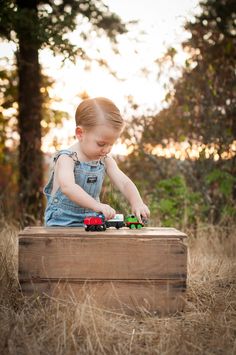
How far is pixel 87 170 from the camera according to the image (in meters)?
3.16

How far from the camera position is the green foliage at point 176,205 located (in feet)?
17.4

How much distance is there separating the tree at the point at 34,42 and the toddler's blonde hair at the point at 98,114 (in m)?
1.51

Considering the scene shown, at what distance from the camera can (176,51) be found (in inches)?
237

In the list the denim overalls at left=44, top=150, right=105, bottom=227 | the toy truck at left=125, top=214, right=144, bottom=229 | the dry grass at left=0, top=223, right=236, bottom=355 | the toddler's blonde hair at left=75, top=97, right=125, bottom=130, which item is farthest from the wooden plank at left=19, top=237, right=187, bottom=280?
the toddler's blonde hair at left=75, top=97, right=125, bottom=130

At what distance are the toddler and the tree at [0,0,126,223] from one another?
1.53m

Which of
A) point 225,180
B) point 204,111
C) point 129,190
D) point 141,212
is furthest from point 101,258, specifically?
point 204,111

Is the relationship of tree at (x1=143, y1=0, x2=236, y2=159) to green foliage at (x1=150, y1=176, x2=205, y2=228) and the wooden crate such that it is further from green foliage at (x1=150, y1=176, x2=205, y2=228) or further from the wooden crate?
the wooden crate

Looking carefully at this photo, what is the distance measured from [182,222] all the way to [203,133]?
1389mm

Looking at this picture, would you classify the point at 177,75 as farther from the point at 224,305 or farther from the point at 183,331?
the point at 183,331

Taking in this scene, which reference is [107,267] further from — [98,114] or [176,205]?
[176,205]

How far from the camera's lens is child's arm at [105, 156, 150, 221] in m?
3.06

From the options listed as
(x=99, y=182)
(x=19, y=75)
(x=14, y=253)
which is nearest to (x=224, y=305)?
(x=99, y=182)

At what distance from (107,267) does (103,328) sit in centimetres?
38

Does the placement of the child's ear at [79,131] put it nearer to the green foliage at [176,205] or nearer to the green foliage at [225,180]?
the green foliage at [176,205]
